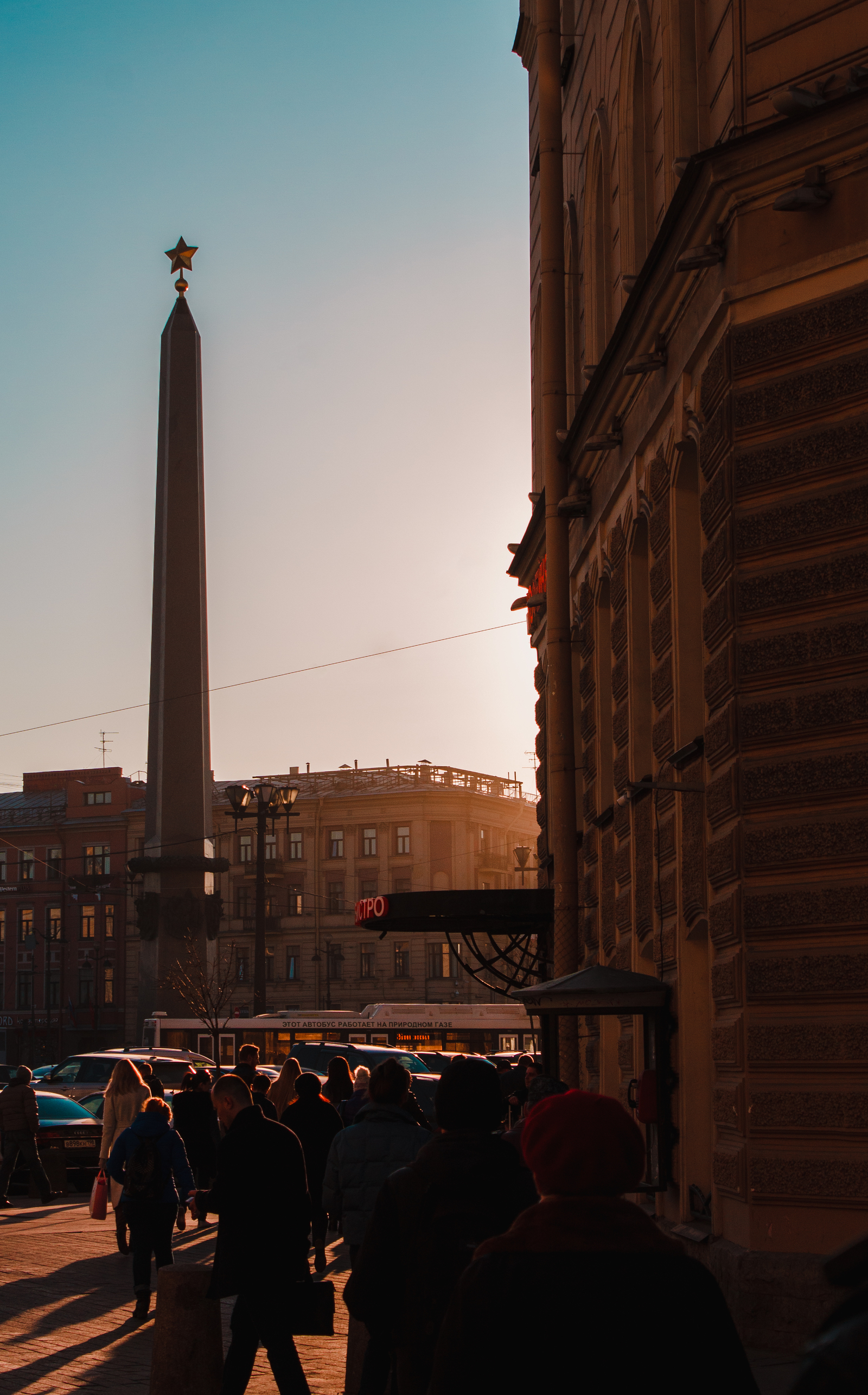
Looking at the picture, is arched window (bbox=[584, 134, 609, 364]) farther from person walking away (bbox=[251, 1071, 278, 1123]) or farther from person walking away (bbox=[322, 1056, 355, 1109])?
person walking away (bbox=[251, 1071, 278, 1123])

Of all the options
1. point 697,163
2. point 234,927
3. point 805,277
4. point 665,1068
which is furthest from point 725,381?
point 234,927

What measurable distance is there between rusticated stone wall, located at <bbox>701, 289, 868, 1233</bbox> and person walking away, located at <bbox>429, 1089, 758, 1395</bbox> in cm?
632

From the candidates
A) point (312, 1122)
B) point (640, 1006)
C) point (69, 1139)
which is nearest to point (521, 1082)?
point (69, 1139)

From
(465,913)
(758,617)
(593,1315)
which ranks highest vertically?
(758,617)

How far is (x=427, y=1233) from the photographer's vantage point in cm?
500

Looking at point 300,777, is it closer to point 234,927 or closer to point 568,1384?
point 234,927

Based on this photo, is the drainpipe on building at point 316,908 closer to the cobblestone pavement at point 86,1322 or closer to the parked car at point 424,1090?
the parked car at point 424,1090

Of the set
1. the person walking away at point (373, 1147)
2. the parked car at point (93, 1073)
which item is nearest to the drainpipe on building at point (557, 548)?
the person walking away at point (373, 1147)

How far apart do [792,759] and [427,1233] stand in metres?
5.21

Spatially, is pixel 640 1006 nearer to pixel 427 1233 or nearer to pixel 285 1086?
pixel 285 1086

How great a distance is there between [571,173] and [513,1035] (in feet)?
98.4

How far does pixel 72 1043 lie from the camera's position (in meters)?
88.0

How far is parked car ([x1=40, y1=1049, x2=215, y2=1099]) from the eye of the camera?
31.8 m

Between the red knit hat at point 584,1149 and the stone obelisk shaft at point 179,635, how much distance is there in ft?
89.8
